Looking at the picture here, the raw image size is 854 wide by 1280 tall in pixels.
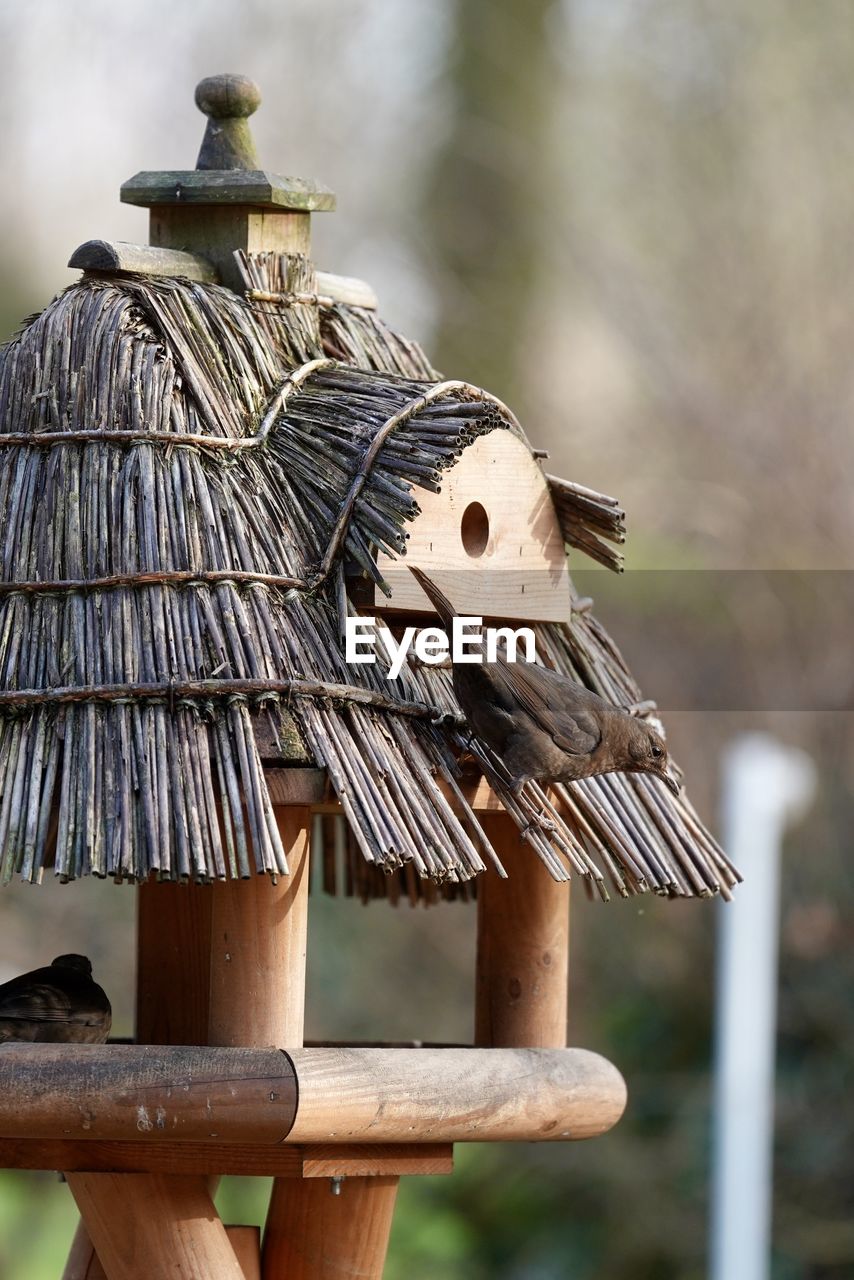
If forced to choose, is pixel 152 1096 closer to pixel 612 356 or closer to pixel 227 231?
pixel 227 231

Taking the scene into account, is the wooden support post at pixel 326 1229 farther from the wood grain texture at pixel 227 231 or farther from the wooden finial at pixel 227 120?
the wooden finial at pixel 227 120

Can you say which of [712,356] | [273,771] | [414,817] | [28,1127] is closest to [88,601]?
[273,771]

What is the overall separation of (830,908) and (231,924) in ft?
16.4

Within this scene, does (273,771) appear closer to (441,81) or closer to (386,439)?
(386,439)

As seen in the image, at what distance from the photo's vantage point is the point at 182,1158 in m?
2.67

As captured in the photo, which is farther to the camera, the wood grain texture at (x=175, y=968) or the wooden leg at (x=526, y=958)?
the wooden leg at (x=526, y=958)

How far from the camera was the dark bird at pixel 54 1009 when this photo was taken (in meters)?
2.77

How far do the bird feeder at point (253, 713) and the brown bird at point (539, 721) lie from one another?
0.19 feet

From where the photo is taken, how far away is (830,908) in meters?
7.23

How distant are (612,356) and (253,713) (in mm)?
7387

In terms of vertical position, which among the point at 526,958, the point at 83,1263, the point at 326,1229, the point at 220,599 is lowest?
the point at 83,1263

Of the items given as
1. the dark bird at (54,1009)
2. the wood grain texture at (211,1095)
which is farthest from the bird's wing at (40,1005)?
the wood grain texture at (211,1095)

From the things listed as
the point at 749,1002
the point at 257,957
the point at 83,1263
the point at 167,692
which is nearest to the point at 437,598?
the point at 167,692

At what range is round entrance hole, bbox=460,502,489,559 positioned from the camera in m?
3.05
